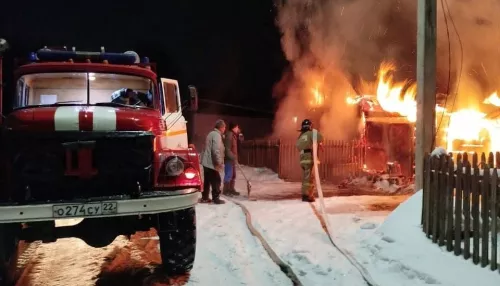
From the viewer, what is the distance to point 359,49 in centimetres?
2075

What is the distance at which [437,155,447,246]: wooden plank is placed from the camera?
625 cm

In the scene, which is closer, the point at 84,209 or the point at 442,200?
the point at 84,209

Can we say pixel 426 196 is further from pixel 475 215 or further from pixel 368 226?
→ pixel 368 226

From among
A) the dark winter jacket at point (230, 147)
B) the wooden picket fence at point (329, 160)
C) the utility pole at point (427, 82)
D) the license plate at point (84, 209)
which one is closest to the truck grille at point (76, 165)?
the license plate at point (84, 209)

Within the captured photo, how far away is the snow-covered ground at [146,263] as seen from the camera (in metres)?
5.79

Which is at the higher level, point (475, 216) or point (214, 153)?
point (214, 153)

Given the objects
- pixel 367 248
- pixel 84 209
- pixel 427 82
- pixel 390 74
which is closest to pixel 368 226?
pixel 367 248

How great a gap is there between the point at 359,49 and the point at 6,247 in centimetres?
1772

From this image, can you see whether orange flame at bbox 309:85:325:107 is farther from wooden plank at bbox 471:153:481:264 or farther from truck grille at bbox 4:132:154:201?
truck grille at bbox 4:132:154:201

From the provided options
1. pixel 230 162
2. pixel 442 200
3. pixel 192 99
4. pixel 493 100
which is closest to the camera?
pixel 442 200

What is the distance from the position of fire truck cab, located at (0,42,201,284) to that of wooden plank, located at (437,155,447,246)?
10.3 feet

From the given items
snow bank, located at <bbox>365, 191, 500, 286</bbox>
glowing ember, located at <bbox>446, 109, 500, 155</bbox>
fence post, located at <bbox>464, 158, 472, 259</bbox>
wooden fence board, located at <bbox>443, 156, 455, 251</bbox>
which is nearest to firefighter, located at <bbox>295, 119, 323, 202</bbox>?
snow bank, located at <bbox>365, 191, 500, 286</bbox>

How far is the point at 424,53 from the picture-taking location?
27.4ft

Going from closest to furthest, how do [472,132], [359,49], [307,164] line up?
[307,164] → [472,132] → [359,49]
